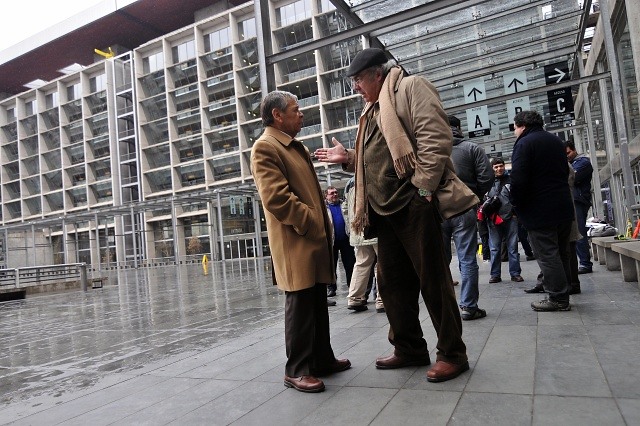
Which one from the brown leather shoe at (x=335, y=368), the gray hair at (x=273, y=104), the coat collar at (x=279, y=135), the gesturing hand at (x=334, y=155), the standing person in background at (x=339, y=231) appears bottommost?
the brown leather shoe at (x=335, y=368)

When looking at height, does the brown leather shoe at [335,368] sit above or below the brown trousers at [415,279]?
below

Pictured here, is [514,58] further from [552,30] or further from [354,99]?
[354,99]

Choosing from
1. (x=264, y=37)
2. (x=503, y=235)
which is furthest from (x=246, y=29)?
(x=503, y=235)

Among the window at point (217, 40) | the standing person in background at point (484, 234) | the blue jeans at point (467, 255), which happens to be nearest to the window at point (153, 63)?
the window at point (217, 40)

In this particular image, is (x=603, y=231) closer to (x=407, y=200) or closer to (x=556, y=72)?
(x=556, y=72)

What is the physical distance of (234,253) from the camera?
162 feet

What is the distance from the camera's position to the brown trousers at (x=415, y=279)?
2.81 m

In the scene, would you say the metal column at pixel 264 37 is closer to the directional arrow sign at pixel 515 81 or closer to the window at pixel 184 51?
the directional arrow sign at pixel 515 81

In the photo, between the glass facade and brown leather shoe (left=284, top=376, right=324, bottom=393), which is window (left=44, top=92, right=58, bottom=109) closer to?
the glass facade

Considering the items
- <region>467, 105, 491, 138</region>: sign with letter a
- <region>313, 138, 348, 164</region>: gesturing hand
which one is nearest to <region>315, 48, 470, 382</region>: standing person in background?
<region>313, 138, 348, 164</region>: gesturing hand

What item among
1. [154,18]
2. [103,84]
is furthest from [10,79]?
[154,18]

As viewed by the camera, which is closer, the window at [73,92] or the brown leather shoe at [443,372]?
the brown leather shoe at [443,372]

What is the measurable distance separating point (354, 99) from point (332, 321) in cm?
3969

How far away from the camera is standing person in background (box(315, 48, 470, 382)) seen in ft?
9.07
